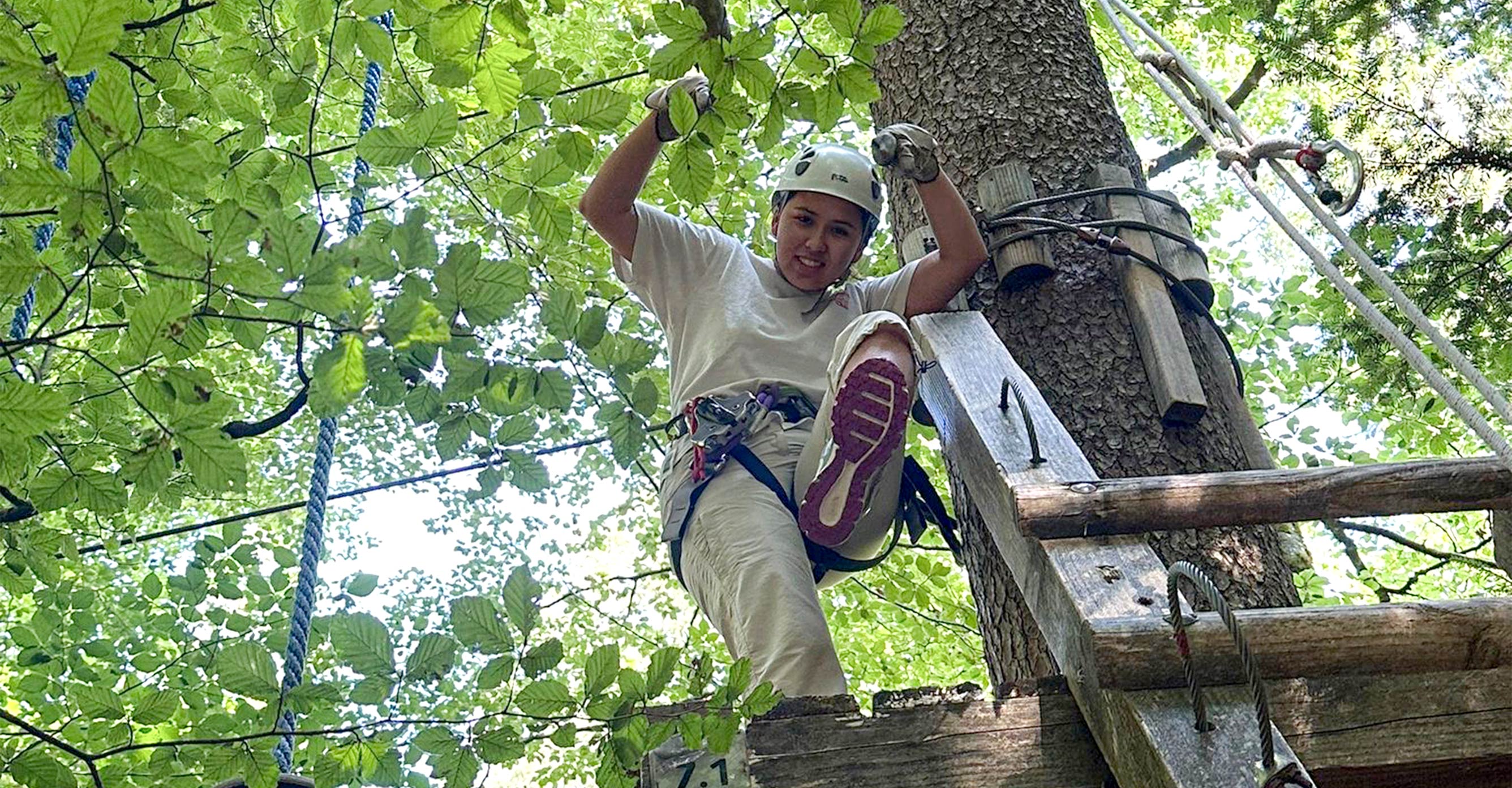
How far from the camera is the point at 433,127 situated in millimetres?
1930

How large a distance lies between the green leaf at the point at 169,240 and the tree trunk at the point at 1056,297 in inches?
48.9

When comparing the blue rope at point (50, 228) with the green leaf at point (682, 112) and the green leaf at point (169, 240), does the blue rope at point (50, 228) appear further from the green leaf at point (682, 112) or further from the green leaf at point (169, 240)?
the green leaf at point (682, 112)

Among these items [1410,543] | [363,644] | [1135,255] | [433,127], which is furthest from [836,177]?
[1410,543]

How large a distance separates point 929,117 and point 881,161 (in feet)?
2.15

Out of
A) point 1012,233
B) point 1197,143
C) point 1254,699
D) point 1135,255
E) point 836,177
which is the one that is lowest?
point 1254,699

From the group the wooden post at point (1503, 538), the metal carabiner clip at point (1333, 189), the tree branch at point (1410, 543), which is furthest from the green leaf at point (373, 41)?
the tree branch at point (1410, 543)

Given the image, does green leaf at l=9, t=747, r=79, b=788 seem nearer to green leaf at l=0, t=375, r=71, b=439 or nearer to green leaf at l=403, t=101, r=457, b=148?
green leaf at l=0, t=375, r=71, b=439

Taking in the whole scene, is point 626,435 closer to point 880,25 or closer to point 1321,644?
point 880,25

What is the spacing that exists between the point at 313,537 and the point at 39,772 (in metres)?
0.62

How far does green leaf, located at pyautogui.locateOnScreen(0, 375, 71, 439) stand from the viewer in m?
1.57

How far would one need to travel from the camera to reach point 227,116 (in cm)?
242

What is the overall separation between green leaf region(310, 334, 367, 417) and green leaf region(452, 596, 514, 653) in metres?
0.41

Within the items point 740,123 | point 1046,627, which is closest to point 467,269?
point 740,123

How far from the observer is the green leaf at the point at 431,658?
1.80 meters
